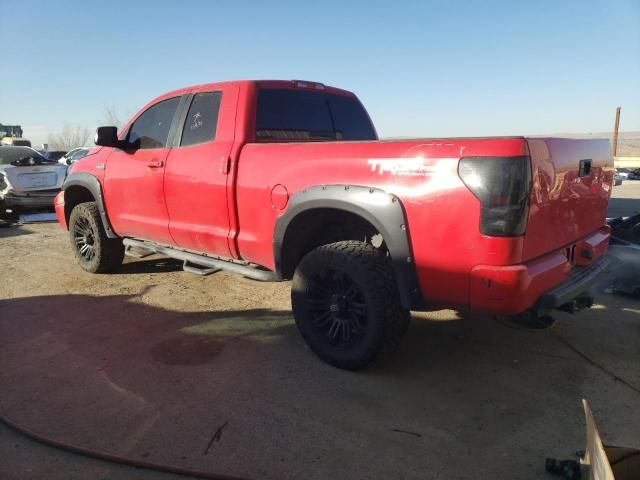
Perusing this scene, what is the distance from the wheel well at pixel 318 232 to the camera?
3248mm

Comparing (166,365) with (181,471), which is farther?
(166,365)

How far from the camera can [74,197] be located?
5.69 meters

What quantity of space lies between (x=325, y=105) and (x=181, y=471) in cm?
324

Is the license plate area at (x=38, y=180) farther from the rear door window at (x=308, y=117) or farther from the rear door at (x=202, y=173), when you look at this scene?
the rear door window at (x=308, y=117)

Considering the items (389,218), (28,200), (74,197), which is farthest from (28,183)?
(389,218)

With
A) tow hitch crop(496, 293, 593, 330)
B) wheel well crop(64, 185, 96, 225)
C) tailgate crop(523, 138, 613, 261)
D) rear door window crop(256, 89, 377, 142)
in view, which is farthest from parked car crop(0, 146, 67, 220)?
tailgate crop(523, 138, 613, 261)

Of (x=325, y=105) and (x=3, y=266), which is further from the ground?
(x=325, y=105)

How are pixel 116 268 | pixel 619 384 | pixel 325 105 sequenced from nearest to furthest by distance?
pixel 619 384, pixel 325 105, pixel 116 268

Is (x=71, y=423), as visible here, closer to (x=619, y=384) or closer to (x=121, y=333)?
(x=121, y=333)

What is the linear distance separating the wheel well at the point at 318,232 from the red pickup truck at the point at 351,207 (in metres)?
0.01

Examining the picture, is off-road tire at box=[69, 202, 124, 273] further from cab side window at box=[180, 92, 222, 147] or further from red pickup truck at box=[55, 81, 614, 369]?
cab side window at box=[180, 92, 222, 147]

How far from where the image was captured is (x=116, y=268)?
18.4 feet

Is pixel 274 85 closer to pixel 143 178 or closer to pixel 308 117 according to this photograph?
pixel 308 117

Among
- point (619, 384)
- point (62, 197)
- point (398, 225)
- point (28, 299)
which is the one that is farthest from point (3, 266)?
point (619, 384)
